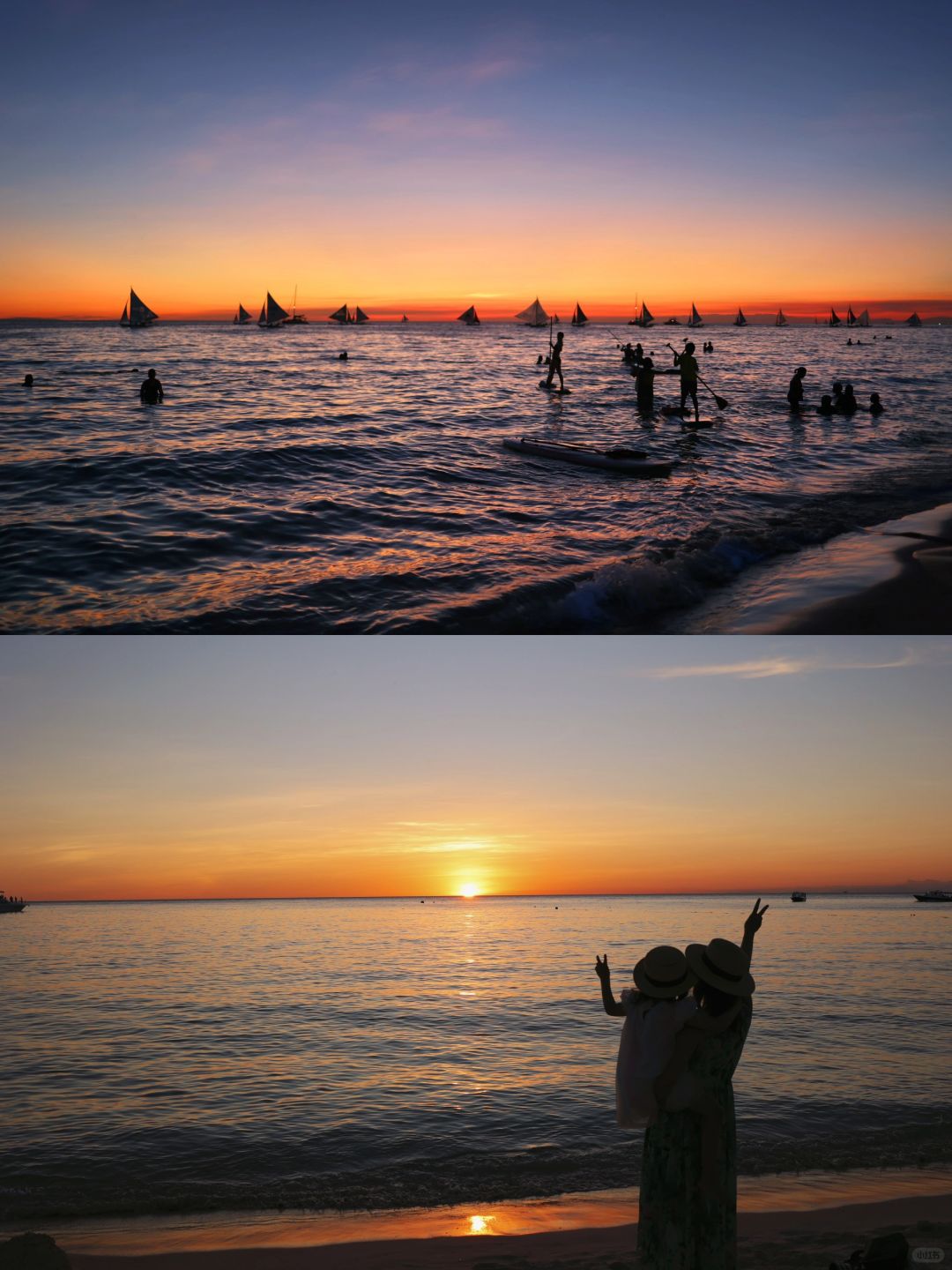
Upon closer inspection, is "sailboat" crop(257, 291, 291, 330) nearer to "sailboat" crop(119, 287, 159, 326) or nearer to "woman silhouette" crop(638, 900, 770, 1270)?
"sailboat" crop(119, 287, 159, 326)

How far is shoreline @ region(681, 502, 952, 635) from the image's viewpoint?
10852 millimetres

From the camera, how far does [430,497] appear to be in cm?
2119

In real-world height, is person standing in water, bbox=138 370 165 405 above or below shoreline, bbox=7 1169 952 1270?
above

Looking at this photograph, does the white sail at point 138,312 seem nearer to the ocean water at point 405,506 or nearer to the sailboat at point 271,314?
the sailboat at point 271,314

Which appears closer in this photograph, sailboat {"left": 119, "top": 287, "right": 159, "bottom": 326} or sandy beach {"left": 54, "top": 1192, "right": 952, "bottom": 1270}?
sandy beach {"left": 54, "top": 1192, "right": 952, "bottom": 1270}

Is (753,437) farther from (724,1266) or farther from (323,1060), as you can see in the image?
(724,1266)

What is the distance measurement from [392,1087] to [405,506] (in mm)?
11755

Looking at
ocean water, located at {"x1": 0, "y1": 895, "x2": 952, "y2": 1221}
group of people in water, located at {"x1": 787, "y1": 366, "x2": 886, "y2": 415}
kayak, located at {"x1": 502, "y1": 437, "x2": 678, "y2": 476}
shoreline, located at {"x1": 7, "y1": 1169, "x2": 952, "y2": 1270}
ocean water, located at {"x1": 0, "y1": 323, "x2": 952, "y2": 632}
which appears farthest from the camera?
group of people in water, located at {"x1": 787, "y1": 366, "x2": 886, "y2": 415}

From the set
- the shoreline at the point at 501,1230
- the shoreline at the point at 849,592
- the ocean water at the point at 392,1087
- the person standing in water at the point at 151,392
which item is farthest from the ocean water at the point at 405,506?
the shoreline at the point at 501,1230

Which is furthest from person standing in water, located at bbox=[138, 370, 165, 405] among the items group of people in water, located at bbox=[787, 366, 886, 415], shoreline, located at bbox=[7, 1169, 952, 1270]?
shoreline, located at bbox=[7, 1169, 952, 1270]

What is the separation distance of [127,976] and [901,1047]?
→ 24.5 meters

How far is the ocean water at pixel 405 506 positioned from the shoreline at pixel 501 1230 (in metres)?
6.53

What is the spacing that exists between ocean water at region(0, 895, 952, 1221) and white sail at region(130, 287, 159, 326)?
409 feet

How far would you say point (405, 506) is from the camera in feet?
67.0
